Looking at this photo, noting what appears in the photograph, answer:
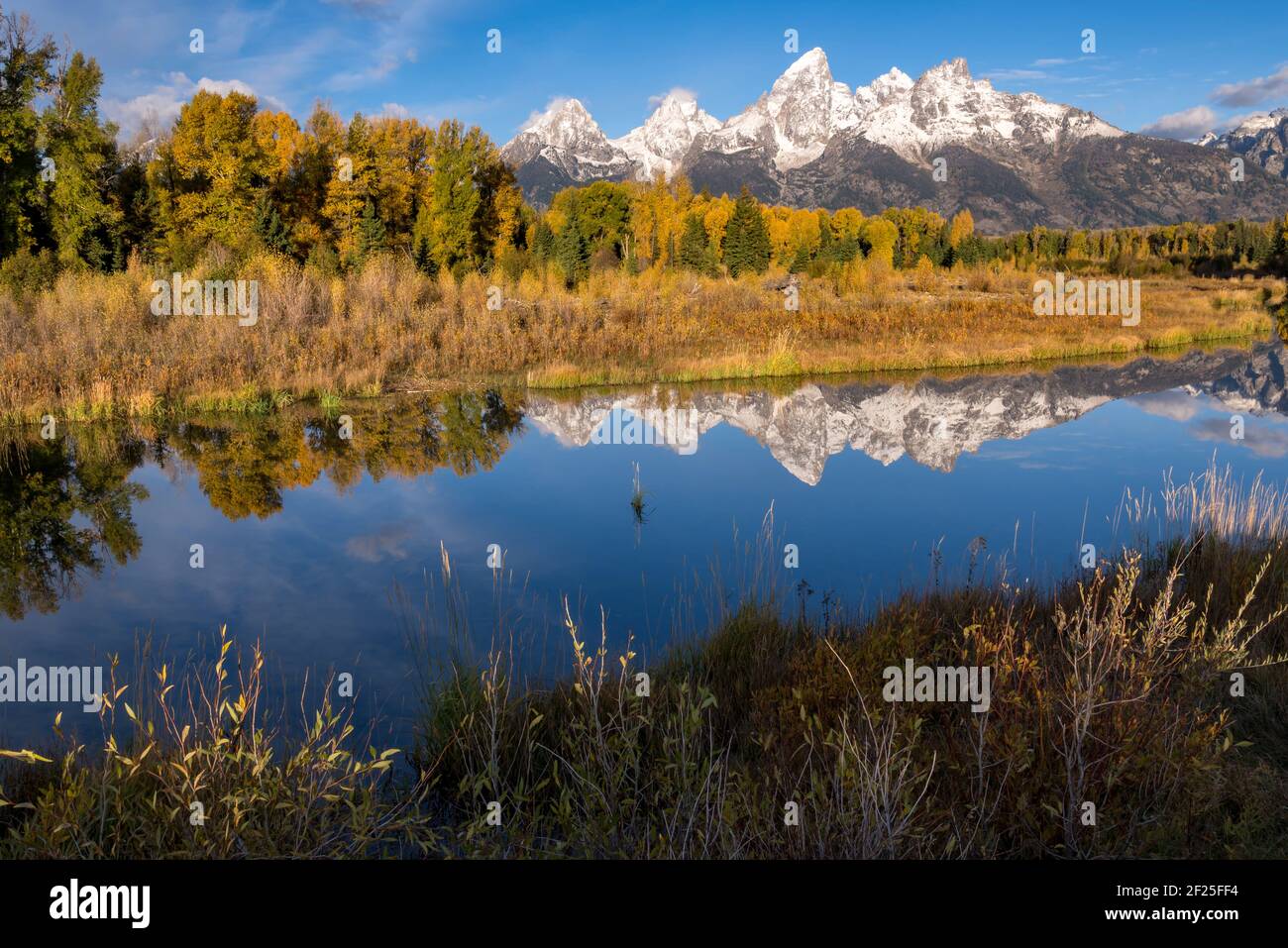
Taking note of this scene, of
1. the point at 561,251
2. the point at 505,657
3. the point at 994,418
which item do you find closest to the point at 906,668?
the point at 505,657

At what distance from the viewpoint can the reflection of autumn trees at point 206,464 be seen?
7863 mm

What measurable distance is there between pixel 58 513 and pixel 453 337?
11415 millimetres

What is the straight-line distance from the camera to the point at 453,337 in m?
19.8

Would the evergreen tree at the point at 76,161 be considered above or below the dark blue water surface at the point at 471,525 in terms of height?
above

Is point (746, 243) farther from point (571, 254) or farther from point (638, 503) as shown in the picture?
point (638, 503)

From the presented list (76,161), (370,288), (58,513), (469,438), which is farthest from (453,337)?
(76,161)

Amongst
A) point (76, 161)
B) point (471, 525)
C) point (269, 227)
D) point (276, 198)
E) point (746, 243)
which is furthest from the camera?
point (746, 243)

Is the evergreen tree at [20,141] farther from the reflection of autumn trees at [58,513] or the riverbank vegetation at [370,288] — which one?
the reflection of autumn trees at [58,513]

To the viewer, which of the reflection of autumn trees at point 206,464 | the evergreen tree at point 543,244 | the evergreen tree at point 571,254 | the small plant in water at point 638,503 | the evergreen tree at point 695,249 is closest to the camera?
the reflection of autumn trees at point 206,464

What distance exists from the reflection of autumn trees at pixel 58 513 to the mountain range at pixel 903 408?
564 centimetres

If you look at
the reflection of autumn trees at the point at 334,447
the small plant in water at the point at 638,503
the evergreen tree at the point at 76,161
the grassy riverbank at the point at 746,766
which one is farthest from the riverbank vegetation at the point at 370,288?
the grassy riverbank at the point at 746,766

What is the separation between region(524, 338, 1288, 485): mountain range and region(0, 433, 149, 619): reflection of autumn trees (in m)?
5.64

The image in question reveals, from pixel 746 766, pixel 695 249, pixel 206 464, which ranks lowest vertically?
pixel 746 766

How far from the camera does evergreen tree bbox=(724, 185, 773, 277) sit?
4912 cm
